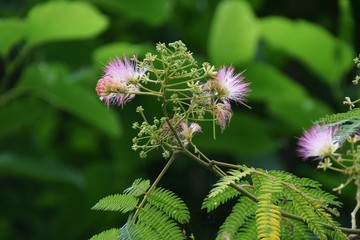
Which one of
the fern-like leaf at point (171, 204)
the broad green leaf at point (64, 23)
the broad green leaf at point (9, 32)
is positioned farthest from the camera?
the broad green leaf at point (64, 23)

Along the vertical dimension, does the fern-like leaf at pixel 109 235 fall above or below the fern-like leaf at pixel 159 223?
below

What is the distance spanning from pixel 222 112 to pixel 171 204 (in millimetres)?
114

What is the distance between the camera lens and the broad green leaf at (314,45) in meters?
3.08

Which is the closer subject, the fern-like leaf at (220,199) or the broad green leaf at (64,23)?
the fern-like leaf at (220,199)

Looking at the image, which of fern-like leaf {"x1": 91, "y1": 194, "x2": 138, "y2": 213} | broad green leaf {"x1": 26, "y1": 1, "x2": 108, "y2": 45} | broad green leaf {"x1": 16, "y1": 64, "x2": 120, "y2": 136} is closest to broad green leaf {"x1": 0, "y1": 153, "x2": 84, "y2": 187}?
broad green leaf {"x1": 16, "y1": 64, "x2": 120, "y2": 136}

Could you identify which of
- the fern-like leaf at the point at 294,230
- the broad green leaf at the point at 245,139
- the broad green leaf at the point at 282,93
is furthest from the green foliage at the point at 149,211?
the broad green leaf at the point at 245,139

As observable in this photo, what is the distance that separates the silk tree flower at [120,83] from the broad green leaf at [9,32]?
1.89 m

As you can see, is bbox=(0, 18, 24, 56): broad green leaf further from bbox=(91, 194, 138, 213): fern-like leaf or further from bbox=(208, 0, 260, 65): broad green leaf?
bbox=(91, 194, 138, 213): fern-like leaf

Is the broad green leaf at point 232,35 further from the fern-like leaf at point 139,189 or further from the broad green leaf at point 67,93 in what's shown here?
the fern-like leaf at point 139,189

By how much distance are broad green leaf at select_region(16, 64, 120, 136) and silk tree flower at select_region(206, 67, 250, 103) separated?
1.87 meters

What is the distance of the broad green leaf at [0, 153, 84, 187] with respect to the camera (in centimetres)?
325

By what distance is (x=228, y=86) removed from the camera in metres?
0.91

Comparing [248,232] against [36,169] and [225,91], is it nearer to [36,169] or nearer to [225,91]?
[225,91]

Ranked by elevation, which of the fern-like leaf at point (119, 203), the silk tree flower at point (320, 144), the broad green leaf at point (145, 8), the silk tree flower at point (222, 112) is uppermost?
the broad green leaf at point (145, 8)
